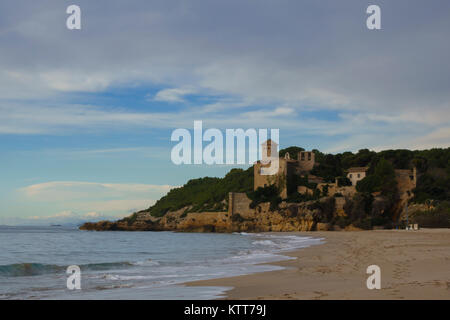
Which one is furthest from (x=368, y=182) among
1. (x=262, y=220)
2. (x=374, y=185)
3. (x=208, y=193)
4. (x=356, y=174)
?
(x=208, y=193)

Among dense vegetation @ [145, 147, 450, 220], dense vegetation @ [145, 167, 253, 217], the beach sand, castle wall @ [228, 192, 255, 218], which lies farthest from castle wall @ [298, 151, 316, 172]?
the beach sand

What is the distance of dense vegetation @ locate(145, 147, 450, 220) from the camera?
5256cm

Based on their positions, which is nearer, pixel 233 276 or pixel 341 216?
pixel 233 276

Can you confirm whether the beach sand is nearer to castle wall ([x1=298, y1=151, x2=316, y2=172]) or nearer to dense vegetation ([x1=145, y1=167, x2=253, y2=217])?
castle wall ([x1=298, y1=151, x2=316, y2=172])

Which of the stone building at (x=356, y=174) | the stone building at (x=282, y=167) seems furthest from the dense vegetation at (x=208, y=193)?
the stone building at (x=356, y=174)

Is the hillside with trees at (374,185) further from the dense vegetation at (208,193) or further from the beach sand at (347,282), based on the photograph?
the beach sand at (347,282)

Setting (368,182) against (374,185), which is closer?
(374,185)

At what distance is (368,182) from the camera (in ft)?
182

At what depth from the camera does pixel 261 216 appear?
63.0 metres

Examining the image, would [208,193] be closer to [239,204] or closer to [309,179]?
[239,204]

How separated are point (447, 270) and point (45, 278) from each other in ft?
35.1
